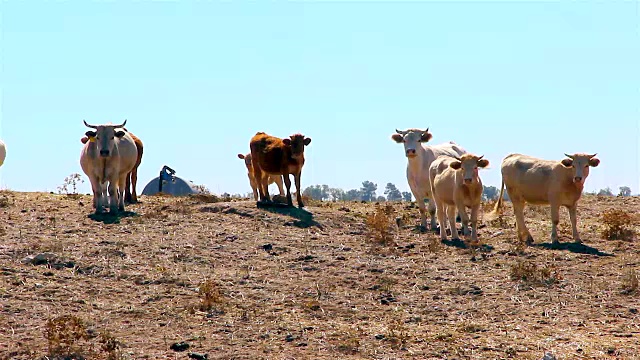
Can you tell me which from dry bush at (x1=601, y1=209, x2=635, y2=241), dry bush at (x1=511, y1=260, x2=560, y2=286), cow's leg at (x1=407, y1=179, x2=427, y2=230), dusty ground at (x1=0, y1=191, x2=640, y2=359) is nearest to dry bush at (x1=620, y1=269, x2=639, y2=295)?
dusty ground at (x1=0, y1=191, x2=640, y2=359)

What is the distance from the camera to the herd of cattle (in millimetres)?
19094

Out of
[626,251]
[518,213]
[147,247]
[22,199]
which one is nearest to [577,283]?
[626,251]

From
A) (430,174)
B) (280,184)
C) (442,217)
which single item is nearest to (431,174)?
(430,174)

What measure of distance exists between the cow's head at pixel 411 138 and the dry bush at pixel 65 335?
10.5 meters

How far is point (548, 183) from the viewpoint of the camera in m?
19.2

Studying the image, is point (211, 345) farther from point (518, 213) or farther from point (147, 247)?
point (518, 213)

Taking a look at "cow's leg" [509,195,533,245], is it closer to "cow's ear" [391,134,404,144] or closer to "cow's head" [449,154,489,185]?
"cow's head" [449,154,489,185]

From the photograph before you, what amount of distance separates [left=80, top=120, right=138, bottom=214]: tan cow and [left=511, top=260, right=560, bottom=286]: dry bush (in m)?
8.98

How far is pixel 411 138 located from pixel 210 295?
9155 mm

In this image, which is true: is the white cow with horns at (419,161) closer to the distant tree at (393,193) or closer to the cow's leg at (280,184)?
the cow's leg at (280,184)

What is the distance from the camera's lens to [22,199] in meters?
22.3

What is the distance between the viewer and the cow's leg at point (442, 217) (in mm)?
19547

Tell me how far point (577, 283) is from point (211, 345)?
20.3 feet

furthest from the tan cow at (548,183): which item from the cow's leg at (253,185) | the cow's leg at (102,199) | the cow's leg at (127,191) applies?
the cow's leg at (127,191)
